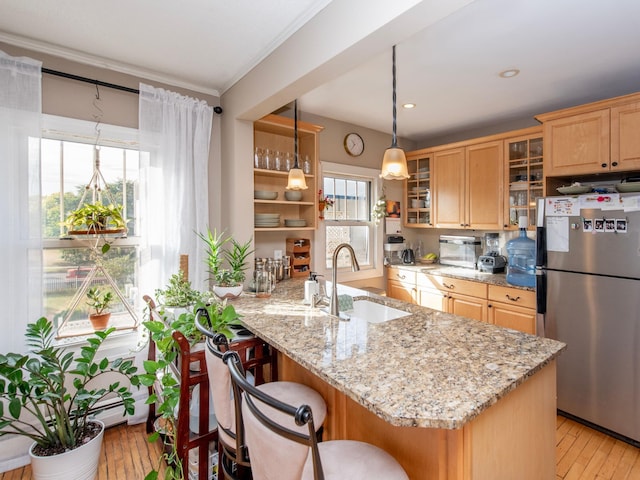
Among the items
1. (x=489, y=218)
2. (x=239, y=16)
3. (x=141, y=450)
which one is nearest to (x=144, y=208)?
(x=239, y=16)

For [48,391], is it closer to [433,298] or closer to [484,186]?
[433,298]

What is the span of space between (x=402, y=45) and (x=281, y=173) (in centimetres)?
139

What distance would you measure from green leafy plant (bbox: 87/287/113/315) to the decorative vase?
0.03 m

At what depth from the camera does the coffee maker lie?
11.5 feet

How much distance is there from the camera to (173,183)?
2.52 meters

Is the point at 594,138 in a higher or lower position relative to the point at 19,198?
higher

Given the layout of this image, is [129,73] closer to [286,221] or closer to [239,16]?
[239,16]

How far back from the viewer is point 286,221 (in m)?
3.10

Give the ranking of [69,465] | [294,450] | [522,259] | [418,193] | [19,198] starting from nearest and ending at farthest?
[294,450] → [69,465] → [19,198] → [522,259] → [418,193]

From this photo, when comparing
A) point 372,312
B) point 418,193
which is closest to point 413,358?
point 372,312

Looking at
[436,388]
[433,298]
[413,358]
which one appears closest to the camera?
[436,388]

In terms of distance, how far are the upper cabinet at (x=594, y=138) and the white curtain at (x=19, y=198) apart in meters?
3.69

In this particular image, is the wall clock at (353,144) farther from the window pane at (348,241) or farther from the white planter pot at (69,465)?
the white planter pot at (69,465)

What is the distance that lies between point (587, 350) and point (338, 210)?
2487mm
